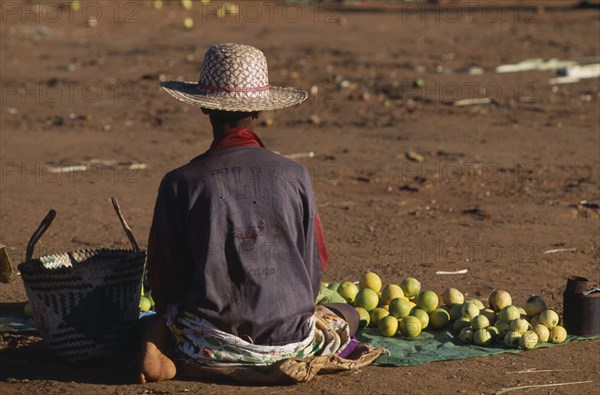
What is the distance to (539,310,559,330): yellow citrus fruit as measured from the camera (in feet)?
18.3

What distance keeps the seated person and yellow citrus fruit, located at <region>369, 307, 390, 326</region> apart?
1002 millimetres

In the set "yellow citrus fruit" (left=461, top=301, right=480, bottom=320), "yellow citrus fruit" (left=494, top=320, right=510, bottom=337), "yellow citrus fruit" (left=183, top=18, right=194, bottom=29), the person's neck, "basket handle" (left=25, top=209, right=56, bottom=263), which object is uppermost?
the person's neck

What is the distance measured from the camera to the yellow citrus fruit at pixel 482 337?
5.51m

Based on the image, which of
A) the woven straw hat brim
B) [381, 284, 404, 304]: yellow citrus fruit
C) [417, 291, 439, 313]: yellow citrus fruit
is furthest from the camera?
[381, 284, 404, 304]: yellow citrus fruit

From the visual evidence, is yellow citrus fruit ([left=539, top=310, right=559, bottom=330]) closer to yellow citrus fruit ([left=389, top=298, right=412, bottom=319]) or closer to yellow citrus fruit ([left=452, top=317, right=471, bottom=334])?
yellow citrus fruit ([left=452, top=317, right=471, bottom=334])

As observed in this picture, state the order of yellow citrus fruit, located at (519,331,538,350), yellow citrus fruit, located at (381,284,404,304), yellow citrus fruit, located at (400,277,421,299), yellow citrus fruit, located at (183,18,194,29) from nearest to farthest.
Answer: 1. yellow citrus fruit, located at (519,331,538,350)
2. yellow citrus fruit, located at (381,284,404,304)
3. yellow citrus fruit, located at (400,277,421,299)
4. yellow citrus fruit, located at (183,18,194,29)

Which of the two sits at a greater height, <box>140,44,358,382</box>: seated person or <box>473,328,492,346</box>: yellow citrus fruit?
<box>140,44,358,382</box>: seated person

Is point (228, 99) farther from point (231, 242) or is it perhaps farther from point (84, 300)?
point (84, 300)

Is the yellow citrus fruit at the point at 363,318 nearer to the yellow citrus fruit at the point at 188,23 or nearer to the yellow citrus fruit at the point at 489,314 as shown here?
the yellow citrus fruit at the point at 489,314

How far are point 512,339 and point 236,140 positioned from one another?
1890 mm

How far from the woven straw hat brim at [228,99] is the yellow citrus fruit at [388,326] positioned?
1.41m

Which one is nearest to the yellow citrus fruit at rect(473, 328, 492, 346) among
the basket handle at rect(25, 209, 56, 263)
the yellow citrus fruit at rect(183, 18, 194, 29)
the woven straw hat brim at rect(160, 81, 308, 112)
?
the woven straw hat brim at rect(160, 81, 308, 112)

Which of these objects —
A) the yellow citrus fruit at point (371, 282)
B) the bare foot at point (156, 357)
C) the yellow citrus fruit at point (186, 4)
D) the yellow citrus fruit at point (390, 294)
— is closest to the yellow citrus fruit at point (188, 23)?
the yellow citrus fruit at point (186, 4)

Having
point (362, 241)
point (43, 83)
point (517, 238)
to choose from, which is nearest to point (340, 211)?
point (362, 241)
